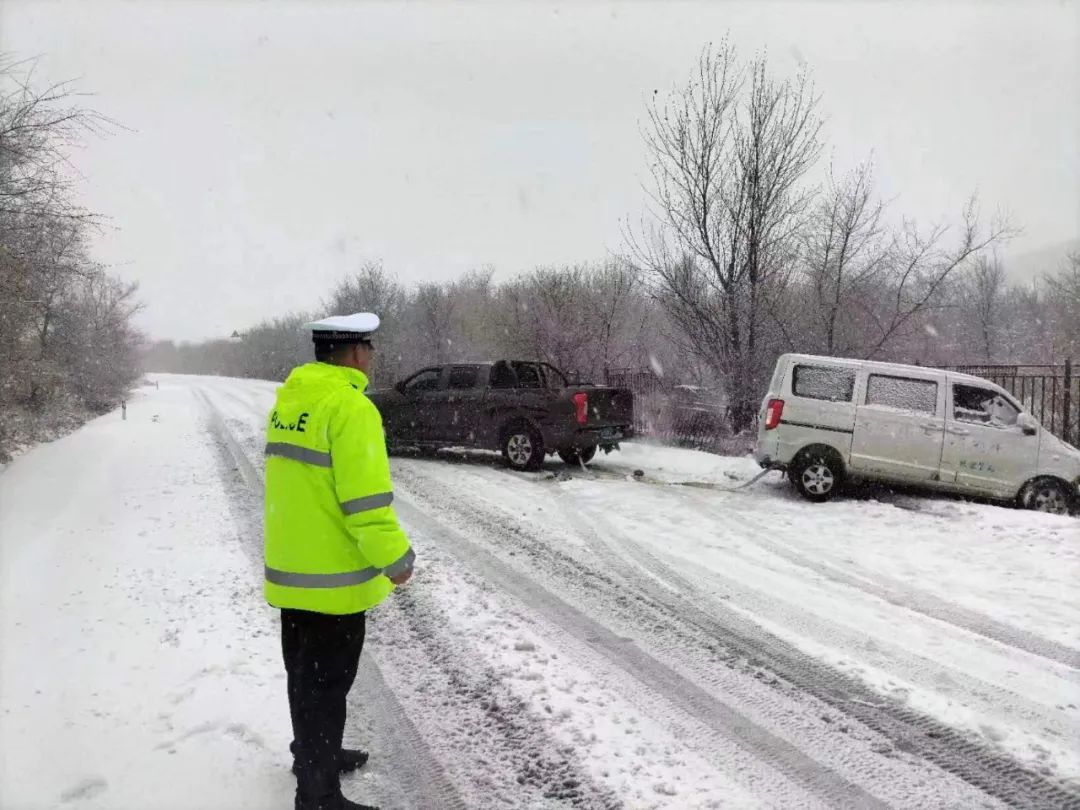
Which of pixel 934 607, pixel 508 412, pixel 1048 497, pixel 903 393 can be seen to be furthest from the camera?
pixel 508 412

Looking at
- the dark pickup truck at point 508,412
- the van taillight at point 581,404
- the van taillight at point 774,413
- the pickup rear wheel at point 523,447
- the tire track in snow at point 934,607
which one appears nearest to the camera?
the tire track in snow at point 934,607

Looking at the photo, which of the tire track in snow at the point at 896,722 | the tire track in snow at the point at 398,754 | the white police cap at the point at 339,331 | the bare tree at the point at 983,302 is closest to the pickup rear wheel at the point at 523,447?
the tire track in snow at the point at 896,722

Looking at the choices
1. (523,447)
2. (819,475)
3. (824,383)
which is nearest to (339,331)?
(819,475)

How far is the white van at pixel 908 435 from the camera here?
8.61 m

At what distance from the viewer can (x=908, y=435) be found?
9023mm

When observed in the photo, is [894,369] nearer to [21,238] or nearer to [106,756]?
[106,756]

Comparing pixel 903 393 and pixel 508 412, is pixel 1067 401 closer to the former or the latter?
pixel 903 393

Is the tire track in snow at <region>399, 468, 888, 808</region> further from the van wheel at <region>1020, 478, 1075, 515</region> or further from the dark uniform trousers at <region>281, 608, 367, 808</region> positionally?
the van wheel at <region>1020, 478, 1075, 515</region>

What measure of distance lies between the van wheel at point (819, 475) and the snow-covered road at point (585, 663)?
102cm

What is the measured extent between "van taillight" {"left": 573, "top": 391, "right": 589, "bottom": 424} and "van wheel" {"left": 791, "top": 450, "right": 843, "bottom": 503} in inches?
134

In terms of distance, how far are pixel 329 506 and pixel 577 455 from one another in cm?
963

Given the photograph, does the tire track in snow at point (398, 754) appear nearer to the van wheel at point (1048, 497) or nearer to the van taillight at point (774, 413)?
the van taillight at point (774, 413)

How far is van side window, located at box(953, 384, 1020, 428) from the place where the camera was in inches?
346

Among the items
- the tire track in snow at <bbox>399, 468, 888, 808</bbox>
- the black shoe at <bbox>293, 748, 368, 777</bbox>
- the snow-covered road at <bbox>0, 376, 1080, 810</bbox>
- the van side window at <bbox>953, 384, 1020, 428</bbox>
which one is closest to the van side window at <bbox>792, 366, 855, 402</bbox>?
the van side window at <bbox>953, 384, 1020, 428</bbox>
